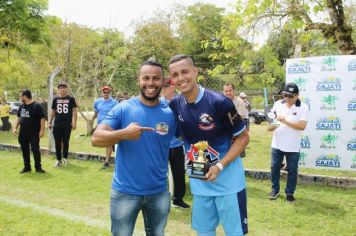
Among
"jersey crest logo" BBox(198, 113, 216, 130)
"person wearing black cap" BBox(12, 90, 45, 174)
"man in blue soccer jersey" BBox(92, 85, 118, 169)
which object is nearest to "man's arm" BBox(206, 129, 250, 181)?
"jersey crest logo" BBox(198, 113, 216, 130)

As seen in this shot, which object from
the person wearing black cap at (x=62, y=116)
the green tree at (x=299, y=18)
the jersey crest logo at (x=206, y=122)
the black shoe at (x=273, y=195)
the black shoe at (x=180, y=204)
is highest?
the green tree at (x=299, y=18)

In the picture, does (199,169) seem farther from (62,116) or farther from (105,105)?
(62,116)

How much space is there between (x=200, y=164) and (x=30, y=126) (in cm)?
640

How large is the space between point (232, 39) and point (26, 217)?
879 cm

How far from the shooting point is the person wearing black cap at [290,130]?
18.8ft

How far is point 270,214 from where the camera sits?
17.8 ft

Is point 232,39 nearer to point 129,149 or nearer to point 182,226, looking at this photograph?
point 182,226

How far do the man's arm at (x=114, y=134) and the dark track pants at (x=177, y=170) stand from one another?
2.93 metres

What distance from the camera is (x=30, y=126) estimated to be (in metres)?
8.21

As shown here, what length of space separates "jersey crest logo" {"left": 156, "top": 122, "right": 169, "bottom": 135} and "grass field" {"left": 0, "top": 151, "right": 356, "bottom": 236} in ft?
7.46

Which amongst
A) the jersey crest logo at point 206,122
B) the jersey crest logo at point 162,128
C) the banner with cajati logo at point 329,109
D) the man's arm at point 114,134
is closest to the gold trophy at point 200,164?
the jersey crest logo at point 206,122

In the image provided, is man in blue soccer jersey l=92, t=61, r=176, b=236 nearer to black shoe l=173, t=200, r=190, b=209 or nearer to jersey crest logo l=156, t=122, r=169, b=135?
jersey crest logo l=156, t=122, r=169, b=135

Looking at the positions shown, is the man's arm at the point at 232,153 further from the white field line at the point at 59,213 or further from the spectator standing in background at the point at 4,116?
the spectator standing in background at the point at 4,116

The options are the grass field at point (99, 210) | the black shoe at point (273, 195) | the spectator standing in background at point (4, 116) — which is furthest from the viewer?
the spectator standing in background at point (4, 116)
